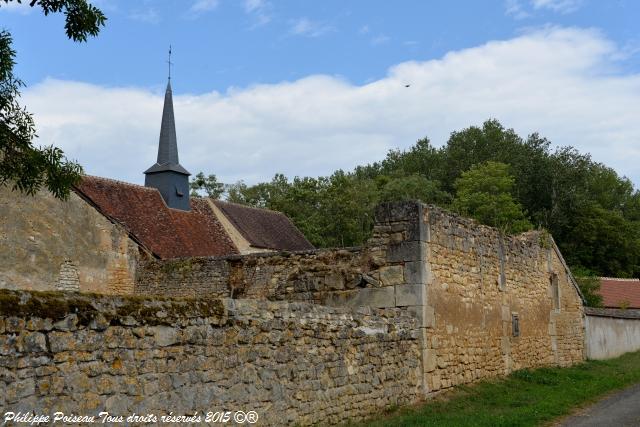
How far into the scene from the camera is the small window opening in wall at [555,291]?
1889 centimetres

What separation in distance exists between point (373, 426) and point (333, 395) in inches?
27.8

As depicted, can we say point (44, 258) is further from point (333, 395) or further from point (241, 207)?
point (241, 207)

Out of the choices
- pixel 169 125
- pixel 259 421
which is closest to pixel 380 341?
pixel 259 421

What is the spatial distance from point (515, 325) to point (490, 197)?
28658 millimetres

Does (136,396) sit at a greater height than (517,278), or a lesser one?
lesser

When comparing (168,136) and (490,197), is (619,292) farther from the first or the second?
(168,136)

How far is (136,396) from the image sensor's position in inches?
240

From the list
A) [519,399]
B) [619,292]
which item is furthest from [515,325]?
[619,292]

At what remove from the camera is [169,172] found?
29.0 meters

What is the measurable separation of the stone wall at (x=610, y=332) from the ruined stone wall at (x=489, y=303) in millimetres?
1750

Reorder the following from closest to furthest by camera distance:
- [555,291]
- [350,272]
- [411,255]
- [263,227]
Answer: [411,255] < [350,272] < [555,291] < [263,227]

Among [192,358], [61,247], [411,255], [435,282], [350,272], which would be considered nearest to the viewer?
[192,358]

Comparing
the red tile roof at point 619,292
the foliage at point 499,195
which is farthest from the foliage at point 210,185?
the red tile roof at point 619,292

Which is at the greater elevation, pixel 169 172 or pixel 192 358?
pixel 169 172
